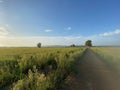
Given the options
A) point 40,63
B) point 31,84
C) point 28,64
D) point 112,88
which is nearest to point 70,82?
point 112,88

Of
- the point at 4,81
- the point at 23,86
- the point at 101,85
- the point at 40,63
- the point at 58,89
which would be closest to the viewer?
the point at 23,86

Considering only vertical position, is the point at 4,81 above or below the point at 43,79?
below

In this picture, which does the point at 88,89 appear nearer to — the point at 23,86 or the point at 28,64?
the point at 23,86

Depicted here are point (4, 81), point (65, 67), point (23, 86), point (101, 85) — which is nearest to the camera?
point (23, 86)

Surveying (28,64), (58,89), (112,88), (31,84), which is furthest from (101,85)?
(28,64)

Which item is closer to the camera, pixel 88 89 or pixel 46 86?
pixel 46 86

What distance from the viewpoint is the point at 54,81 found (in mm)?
7879

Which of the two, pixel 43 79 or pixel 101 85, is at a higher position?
pixel 43 79

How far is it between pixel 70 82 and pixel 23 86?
329cm

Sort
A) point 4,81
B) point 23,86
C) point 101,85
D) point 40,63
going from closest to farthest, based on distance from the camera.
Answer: point 23,86, point 101,85, point 4,81, point 40,63

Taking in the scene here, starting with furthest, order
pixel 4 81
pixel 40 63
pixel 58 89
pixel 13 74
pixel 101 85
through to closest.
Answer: pixel 40 63, pixel 13 74, pixel 4 81, pixel 101 85, pixel 58 89

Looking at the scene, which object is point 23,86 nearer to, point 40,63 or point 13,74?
point 13,74

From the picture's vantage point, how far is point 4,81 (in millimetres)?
9383

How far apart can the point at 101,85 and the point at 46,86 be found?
320 cm
